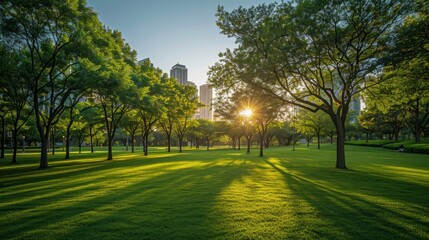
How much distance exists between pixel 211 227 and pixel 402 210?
6.02 meters

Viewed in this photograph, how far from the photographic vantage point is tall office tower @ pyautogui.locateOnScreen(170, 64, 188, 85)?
90125mm

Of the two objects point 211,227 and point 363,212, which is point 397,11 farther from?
point 211,227

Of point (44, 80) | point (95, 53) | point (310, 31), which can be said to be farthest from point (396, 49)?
point (44, 80)

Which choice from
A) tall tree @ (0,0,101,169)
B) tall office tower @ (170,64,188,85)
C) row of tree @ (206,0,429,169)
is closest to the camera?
row of tree @ (206,0,429,169)

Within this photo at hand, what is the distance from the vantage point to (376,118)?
54.9m

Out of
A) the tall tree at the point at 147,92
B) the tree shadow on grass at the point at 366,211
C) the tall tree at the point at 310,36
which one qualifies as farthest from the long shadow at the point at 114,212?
the tall tree at the point at 147,92

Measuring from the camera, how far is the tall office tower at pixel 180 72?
296 ft

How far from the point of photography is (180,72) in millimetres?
91625

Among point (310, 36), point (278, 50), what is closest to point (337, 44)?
point (310, 36)

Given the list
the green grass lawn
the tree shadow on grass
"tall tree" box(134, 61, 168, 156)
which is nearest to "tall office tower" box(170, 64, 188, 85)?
"tall tree" box(134, 61, 168, 156)

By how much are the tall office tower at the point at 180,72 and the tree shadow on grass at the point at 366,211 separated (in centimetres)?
8440

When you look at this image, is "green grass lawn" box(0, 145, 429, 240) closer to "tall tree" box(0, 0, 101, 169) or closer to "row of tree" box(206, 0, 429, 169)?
"row of tree" box(206, 0, 429, 169)

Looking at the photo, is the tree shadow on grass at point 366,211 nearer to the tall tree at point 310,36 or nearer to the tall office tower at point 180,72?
the tall tree at point 310,36

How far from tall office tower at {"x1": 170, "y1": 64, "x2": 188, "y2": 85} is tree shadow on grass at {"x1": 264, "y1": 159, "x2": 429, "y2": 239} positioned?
8440 cm
